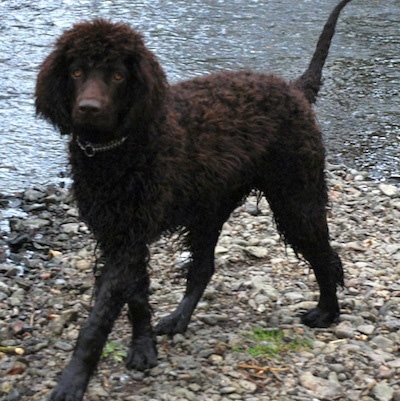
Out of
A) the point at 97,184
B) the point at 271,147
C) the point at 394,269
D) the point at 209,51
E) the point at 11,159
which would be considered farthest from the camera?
the point at 209,51

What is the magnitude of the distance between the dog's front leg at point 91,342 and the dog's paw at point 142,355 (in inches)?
16.6

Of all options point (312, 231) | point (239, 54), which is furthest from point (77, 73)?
point (239, 54)

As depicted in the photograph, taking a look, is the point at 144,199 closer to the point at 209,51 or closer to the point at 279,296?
the point at 279,296

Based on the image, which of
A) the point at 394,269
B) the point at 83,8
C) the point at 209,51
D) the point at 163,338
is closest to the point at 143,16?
the point at 83,8

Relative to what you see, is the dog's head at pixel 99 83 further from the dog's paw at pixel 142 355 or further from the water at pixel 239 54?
the water at pixel 239 54

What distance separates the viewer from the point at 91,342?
4086 millimetres

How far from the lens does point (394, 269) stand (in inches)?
232

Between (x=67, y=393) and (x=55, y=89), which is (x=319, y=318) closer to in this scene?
(x=67, y=393)

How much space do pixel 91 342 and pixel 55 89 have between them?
1.16 meters

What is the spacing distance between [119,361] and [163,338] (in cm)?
38

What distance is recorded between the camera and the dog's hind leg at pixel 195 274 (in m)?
4.94

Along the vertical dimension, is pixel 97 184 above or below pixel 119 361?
above

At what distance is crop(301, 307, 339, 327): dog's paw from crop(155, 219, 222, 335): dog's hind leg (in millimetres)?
609

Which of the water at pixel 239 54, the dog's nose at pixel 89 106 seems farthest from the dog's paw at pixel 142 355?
the water at pixel 239 54
